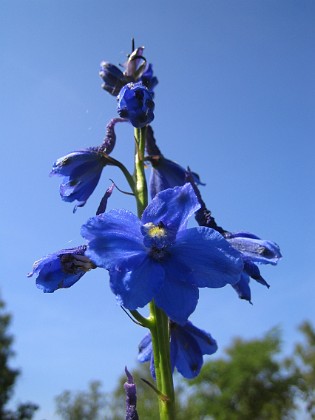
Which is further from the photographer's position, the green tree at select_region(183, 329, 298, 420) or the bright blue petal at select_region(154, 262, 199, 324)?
the green tree at select_region(183, 329, 298, 420)

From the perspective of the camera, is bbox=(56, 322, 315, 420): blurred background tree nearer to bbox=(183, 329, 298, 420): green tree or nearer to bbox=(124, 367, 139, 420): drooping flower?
bbox=(183, 329, 298, 420): green tree

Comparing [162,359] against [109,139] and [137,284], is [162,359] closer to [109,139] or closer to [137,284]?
[137,284]

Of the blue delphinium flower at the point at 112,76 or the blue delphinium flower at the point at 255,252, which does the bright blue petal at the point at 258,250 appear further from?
the blue delphinium flower at the point at 112,76

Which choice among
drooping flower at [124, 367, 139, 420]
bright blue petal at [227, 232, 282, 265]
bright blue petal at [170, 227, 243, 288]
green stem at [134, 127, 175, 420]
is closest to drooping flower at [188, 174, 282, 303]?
bright blue petal at [227, 232, 282, 265]

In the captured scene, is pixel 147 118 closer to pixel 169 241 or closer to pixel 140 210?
pixel 140 210

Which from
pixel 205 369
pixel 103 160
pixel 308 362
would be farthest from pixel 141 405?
pixel 103 160

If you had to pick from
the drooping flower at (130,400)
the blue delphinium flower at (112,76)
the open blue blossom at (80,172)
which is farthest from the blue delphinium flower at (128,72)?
the drooping flower at (130,400)
